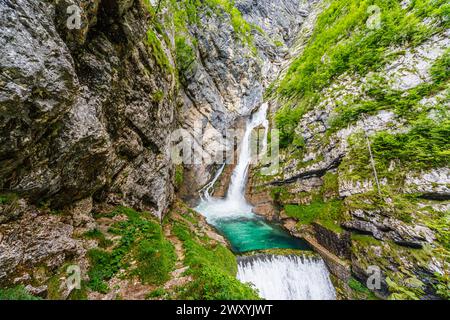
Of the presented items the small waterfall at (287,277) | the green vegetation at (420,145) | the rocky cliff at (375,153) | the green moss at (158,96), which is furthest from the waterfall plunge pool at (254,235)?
the green moss at (158,96)

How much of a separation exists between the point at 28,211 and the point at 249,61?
29.5 meters

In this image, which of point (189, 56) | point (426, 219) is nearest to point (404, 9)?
point (426, 219)

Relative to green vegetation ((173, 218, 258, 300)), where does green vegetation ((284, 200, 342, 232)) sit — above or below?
above

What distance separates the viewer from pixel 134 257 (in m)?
6.23

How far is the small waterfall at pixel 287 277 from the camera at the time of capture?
9320 mm

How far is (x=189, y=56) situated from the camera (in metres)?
18.4

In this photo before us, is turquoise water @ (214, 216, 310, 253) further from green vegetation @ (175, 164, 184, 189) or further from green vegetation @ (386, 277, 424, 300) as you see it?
green vegetation @ (386, 277, 424, 300)

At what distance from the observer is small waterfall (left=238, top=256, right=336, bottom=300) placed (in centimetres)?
932

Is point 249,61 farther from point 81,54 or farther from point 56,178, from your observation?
point 56,178

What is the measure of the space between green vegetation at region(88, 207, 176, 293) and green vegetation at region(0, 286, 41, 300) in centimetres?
146

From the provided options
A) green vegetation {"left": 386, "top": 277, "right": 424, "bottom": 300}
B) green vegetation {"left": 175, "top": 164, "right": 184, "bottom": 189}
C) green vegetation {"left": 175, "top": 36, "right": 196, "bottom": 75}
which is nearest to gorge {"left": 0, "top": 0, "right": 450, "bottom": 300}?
green vegetation {"left": 386, "top": 277, "right": 424, "bottom": 300}

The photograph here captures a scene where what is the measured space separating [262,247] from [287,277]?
8.22ft

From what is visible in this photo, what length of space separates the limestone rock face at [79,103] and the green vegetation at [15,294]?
2.39 metres
